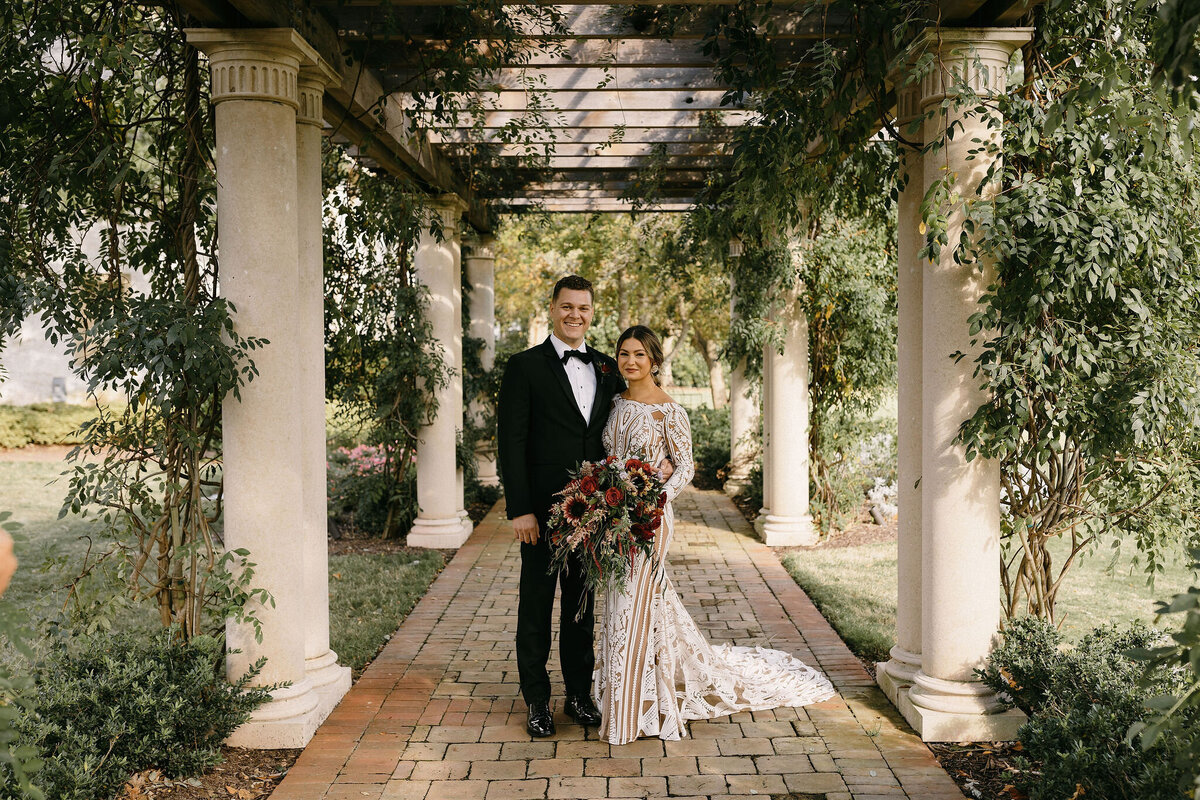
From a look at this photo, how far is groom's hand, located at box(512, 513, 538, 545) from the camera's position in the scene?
13.6 feet

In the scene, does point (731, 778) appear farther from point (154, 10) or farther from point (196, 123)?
point (154, 10)

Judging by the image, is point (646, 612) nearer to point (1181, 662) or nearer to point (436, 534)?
point (1181, 662)

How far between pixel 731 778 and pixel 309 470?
2602 millimetres

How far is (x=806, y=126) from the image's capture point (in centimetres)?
454

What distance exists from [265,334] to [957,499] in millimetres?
3252

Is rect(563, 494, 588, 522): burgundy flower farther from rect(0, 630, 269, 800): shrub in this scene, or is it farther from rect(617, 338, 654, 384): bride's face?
rect(0, 630, 269, 800): shrub

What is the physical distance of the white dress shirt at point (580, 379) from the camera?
4277mm

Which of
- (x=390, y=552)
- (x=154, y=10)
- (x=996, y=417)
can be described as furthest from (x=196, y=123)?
(x=390, y=552)

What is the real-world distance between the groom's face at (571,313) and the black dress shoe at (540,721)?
1.75m

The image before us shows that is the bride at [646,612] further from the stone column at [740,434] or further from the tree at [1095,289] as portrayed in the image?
the stone column at [740,434]

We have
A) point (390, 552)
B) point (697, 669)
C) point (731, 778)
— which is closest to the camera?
point (731, 778)

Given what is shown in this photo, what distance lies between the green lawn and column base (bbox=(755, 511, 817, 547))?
3225 mm

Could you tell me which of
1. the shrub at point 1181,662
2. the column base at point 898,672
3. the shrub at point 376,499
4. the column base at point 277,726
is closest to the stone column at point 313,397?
the column base at point 277,726

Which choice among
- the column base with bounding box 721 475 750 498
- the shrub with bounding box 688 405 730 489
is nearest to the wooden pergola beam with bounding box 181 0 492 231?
the column base with bounding box 721 475 750 498
